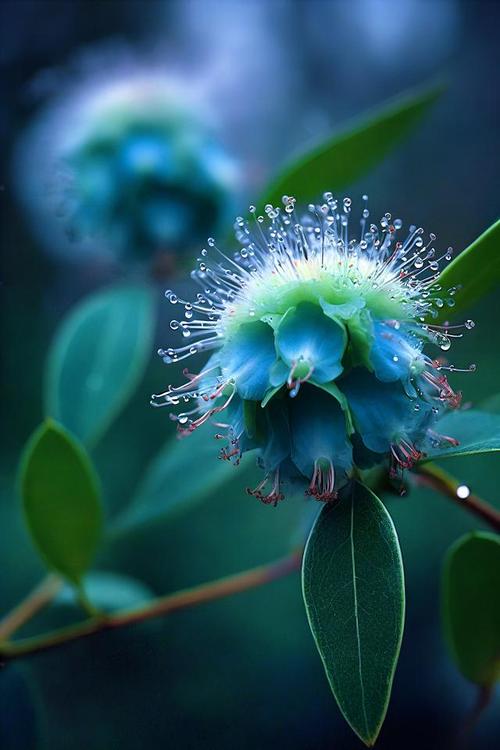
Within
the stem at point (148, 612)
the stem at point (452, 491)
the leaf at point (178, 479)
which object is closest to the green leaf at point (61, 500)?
the stem at point (148, 612)

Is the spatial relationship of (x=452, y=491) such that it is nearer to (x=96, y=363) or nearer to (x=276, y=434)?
(x=276, y=434)

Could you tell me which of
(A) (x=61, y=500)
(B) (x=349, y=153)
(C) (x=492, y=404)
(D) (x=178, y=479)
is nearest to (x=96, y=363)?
(D) (x=178, y=479)

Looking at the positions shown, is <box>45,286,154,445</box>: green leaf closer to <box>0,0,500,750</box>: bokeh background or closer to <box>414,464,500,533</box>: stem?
<box>0,0,500,750</box>: bokeh background

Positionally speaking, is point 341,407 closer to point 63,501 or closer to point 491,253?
point 491,253

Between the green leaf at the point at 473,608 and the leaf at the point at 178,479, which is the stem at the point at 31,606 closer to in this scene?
the leaf at the point at 178,479

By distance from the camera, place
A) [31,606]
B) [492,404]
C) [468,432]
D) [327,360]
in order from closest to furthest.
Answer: [327,360], [468,432], [492,404], [31,606]

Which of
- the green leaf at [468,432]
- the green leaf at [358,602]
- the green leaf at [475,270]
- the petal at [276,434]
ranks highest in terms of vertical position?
the green leaf at [475,270]

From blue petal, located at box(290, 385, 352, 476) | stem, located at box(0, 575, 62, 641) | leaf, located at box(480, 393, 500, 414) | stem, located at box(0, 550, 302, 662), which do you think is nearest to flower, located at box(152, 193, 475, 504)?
blue petal, located at box(290, 385, 352, 476)
